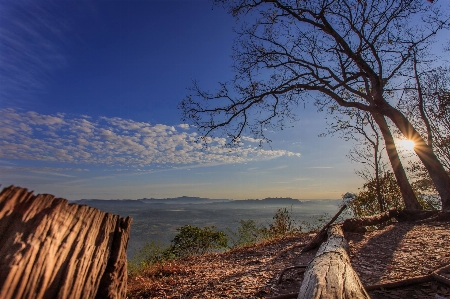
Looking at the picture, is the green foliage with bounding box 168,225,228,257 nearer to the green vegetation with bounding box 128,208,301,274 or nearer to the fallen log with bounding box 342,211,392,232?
the green vegetation with bounding box 128,208,301,274

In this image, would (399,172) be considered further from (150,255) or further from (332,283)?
(332,283)

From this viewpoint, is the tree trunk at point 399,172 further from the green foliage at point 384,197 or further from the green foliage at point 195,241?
the green foliage at point 195,241

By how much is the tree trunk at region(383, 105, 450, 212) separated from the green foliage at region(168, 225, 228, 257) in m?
7.73

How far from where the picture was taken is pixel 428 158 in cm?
994

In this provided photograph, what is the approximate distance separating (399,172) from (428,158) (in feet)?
3.96

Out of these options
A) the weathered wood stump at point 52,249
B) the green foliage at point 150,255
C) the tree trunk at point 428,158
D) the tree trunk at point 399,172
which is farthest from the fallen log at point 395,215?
the weathered wood stump at point 52,249

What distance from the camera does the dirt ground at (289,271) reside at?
13.7ft

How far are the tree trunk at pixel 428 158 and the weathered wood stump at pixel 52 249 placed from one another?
10.8m

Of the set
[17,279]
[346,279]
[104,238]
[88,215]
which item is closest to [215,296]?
[346,279]

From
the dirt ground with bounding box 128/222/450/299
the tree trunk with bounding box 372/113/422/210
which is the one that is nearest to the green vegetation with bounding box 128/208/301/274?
the dirt ground with bounding box 128/222/450/299

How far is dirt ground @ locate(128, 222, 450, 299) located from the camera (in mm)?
4184

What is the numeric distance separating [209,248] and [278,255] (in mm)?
3704

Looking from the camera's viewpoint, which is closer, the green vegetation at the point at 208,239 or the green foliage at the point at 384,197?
the green vegetation at the point at 208,239

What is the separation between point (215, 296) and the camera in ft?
13.7
